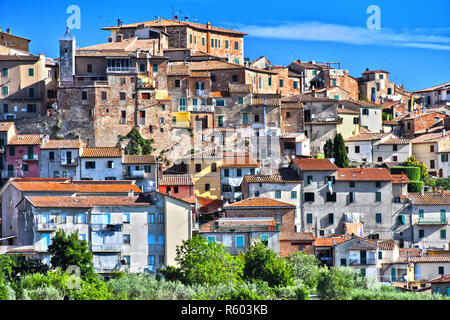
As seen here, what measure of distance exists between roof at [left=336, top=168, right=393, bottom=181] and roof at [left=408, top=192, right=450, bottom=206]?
4.84ft

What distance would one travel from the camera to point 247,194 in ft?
135

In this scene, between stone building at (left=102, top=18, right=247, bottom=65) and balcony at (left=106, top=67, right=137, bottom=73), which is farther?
stone building at (left=102, top=18, right=247, bottom=65)

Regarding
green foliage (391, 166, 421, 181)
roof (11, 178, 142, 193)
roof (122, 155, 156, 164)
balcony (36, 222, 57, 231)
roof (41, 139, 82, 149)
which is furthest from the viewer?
green foliage (391, 166, 421, 181)

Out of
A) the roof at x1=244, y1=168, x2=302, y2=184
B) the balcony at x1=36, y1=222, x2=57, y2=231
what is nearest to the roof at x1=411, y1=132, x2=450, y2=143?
the roof at x1=244, y1=168, x2=302, y2=184

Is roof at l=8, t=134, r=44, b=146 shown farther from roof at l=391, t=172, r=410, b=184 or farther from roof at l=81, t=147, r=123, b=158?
roof at l=391, t=172, r=410, b=184

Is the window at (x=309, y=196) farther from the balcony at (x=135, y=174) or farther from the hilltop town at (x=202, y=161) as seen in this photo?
the balcony at (x=135, y=174)

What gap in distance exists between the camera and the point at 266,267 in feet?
107

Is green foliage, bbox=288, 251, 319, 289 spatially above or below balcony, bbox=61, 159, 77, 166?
below

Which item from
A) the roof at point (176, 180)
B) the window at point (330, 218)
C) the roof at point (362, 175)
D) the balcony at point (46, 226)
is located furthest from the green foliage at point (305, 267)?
the balcony at point (46, 226)

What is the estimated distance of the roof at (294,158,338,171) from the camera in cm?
4134

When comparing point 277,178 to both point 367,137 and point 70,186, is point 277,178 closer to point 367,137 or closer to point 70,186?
point 70,186
